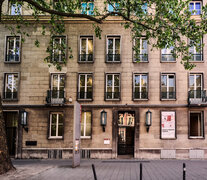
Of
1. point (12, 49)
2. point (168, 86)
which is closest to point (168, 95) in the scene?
point (168, 86)

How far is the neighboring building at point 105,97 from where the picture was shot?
20.5m

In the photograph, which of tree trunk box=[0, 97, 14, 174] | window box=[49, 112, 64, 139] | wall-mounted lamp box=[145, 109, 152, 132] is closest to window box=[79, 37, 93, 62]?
window box=[49, 112, 64, 139]

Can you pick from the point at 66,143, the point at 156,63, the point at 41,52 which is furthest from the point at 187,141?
the point at 41,52

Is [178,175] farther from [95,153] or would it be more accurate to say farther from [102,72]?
[102,72]

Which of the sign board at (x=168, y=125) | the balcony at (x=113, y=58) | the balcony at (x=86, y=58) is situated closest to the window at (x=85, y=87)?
the balcony at (x=86, y=58)

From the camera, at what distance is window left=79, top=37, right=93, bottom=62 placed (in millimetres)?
21547

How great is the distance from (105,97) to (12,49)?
29.2ft

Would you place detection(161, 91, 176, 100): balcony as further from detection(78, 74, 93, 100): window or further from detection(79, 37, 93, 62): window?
detection(79, 37, 93, 62): window

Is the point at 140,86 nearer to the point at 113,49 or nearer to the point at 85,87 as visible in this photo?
the point at 113,49

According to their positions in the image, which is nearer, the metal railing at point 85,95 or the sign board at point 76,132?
the sign board at point 76,132

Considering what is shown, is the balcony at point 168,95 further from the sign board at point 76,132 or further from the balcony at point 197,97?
the sign board at point 76,132

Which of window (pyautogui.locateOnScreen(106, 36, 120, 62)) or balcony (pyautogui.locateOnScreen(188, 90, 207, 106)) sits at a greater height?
window (pyautogui.locateOnScreen(106, 36, 120, 62))

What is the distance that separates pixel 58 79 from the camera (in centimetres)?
2156

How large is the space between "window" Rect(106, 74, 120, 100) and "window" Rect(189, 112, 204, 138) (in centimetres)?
624
